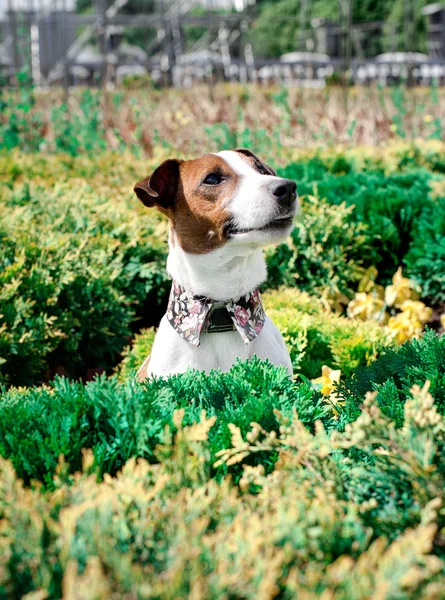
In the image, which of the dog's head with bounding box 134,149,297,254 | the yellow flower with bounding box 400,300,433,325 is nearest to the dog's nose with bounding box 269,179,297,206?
the dog's head with bounding box 134,149,297,254

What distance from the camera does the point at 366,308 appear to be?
503cm

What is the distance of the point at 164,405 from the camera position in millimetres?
2324

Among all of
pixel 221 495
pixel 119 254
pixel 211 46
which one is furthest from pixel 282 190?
pixel 211 46

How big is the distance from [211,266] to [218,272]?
1.7 inches

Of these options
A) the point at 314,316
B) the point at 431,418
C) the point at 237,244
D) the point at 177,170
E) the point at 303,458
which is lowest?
the point at 314,316

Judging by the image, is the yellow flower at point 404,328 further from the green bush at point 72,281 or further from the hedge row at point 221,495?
the hedge row at point 221,495

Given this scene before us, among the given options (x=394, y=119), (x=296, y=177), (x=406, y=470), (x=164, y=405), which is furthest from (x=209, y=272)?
(x=394, y=119)

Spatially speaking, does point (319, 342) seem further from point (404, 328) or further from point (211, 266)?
point (211, 266)

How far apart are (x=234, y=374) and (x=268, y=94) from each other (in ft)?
37.5

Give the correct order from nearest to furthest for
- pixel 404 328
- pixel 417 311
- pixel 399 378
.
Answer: pixel 399 378 < pixel 404 328 < pixel 417 311

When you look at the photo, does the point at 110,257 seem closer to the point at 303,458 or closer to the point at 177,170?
the point at 177,170

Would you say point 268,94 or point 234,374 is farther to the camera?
point 268,94

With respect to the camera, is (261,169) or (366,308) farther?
(366,308)

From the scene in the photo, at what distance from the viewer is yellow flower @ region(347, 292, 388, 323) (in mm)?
5008
